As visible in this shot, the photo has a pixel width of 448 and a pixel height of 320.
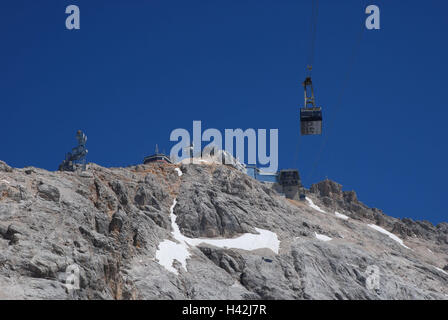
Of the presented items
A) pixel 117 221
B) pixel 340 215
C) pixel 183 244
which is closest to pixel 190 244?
pixel 183 244

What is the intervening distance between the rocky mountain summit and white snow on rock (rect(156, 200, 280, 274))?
0.90ft

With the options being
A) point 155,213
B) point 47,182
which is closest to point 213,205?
point 155,213

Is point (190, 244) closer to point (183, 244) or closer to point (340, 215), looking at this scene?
point (183, 244)

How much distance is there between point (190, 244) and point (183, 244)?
2.17 meters

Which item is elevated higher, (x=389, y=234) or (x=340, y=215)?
(x=340, y=215)

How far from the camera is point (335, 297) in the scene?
319 feet

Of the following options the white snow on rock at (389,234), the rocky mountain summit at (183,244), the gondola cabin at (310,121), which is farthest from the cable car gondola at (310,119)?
the white snow on rock at (389,234)

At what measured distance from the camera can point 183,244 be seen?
101 m

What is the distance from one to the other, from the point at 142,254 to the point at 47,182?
56.7 feet

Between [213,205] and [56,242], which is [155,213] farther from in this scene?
[56,242]

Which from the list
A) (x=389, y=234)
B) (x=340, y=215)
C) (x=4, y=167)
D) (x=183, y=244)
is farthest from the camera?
(x=340, y=215)

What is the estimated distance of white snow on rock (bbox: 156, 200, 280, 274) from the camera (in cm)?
9131

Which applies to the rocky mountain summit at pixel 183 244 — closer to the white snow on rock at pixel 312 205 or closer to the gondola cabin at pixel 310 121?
the white snow on rock at pixel 312 205

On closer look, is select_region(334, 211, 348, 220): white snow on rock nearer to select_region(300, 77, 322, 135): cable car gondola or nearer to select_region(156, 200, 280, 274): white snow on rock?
select_region(156, 200, 280, 274): white snow on rock
